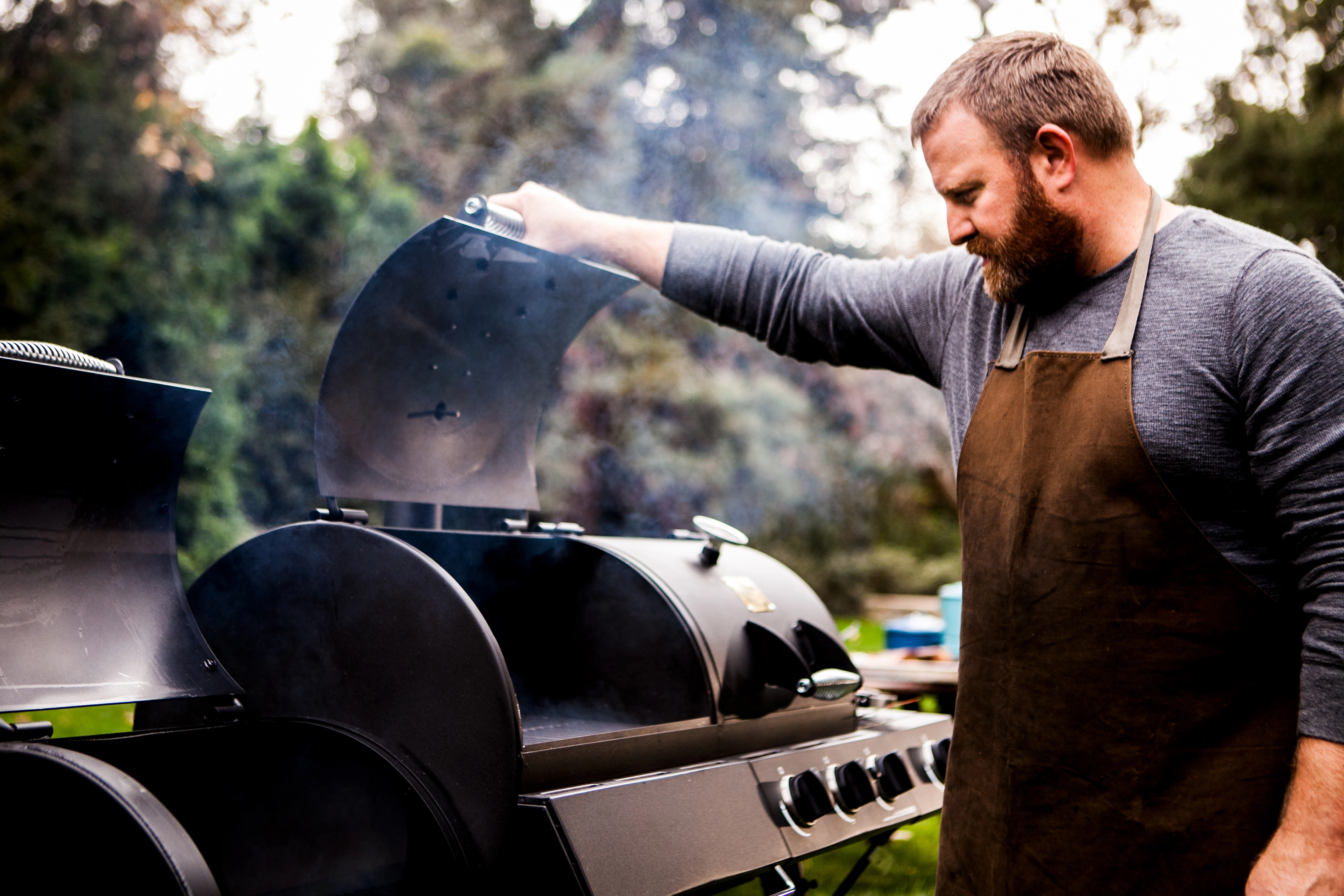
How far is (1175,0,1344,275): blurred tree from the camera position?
365 inches

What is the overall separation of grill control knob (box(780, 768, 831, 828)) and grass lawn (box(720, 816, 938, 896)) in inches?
53.2

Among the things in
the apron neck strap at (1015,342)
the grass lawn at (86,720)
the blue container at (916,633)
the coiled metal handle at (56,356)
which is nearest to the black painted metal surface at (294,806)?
the coiled metal handle at (56,356)

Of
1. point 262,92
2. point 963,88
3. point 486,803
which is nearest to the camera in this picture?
point 486,803

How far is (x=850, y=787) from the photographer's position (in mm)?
1891

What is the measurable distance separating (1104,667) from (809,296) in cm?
88

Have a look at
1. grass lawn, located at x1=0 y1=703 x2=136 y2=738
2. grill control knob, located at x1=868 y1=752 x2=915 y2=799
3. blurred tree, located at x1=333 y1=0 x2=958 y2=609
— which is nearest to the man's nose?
grill control knob, located at x1=868 y1=752 x2=915 y2=799

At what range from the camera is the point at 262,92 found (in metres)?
7.42

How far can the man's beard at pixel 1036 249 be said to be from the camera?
4.87 feet

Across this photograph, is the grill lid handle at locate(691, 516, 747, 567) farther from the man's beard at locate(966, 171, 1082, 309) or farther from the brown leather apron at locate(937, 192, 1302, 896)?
the man's beard at locate(966, 171, 1082, 309)

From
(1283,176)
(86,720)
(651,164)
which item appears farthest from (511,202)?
(1283,176)

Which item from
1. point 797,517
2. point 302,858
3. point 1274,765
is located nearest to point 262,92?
point 797,517

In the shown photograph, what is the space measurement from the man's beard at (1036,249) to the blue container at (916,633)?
243 centimetres

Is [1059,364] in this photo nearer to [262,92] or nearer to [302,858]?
[302,858]

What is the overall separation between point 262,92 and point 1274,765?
314 inches
